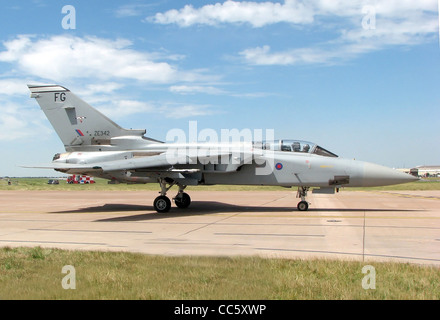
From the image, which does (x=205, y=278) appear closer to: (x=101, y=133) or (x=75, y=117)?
(x=101, y=133)

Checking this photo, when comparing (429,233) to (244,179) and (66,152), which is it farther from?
(66,152)

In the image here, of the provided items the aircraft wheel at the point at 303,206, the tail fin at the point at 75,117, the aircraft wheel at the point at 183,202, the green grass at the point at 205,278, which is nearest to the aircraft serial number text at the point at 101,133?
the tail fin at the point at 75,117

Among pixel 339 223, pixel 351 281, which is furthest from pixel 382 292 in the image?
pixel 339 223

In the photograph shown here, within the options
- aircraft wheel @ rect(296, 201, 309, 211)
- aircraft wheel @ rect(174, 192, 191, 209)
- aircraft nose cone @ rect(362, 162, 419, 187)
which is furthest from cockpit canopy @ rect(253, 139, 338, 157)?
aircraft wheel @ rect(174, 192, 191, 209)

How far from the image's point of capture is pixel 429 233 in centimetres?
992

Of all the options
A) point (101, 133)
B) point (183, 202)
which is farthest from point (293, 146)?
point (101, 133)

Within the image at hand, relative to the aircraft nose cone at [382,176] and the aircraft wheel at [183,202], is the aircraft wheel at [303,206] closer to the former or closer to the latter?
the aircraft nose cone at [382,176]

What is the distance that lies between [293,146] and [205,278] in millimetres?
10960

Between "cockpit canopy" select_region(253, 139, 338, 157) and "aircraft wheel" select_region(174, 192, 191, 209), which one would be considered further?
"aircraft wheel" select_region(174, 192, 191, 209)

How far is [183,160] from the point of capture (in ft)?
49.1

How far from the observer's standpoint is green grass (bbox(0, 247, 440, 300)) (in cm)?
499

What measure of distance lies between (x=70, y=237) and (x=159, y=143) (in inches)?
309

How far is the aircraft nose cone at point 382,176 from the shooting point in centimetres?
1511

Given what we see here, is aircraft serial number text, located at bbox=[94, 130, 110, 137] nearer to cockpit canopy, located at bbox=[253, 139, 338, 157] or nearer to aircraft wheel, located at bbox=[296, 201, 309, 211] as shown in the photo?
cockpit canopy, located at bbox=[253, 139, 338, 157]
